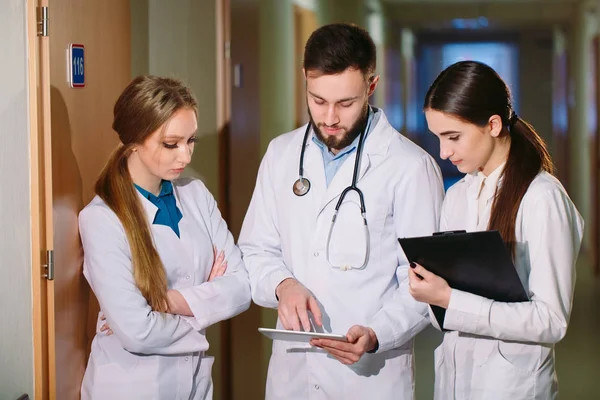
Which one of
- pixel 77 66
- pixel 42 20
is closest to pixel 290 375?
pixel 77 66

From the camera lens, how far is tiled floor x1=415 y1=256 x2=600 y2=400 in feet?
11.6

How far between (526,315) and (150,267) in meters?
1.02

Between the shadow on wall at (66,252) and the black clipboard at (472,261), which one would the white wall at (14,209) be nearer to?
the shadow on wall at (66,252)

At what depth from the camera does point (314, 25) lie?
364 cm

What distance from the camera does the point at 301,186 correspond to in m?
2.44

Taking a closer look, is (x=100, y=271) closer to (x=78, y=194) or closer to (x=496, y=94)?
(x=78, y=194)

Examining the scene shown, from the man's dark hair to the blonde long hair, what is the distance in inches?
15.9

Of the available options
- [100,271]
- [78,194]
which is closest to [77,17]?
[78,194]

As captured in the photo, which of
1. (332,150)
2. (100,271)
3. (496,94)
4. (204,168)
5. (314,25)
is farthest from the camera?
(314,25)

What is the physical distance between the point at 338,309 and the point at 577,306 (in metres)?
1.60

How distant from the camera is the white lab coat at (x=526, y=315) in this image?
196cm

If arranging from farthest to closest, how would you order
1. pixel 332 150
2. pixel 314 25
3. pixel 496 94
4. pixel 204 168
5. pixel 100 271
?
1. pixel 314 25
2. pixel 204 168
3. pixel 332 150
4. pixel 100 271
5. pixel 496 94

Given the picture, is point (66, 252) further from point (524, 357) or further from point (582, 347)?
point (582, 347)

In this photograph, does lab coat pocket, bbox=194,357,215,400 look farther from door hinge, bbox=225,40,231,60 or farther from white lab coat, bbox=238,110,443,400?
door hinge, bbox=225,40,231,60
